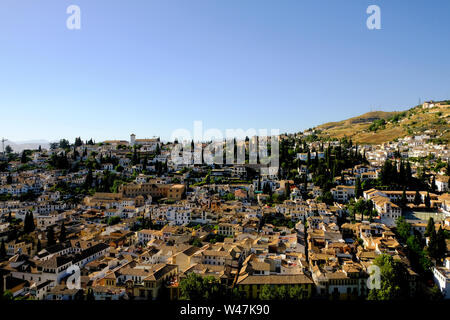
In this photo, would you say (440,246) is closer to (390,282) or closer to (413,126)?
(390,282)

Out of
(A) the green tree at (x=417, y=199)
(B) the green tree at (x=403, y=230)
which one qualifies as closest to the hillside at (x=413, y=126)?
(A) the green tree at (x=417, y=199)

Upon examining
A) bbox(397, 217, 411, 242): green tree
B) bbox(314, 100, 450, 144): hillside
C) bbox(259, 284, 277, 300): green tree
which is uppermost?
bbox(314, 100, 450, 144): hillside

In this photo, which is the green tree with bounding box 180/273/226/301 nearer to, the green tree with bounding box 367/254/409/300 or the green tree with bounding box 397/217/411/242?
the green tree with bounding box 367/254/409/300

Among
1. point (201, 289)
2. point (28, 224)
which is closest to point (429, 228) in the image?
point (201, 289)

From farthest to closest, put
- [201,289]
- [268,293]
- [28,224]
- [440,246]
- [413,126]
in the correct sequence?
[413,126] < [28,224] < [440,246] < [268,293] < [201,289]

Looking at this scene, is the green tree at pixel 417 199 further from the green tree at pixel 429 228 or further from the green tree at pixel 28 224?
the green tree at pixel 28 224

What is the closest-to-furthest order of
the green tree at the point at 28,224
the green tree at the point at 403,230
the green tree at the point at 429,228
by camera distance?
1. the green tree at the point at 429,228
2. the green tree at the point at 403,230
3. the green tree at the point at 28,224

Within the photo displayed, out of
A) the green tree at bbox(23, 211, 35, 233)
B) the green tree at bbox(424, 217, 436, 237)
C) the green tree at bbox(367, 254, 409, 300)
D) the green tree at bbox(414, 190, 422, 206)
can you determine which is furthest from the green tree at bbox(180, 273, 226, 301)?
the green tree at bbox(414, 190, 422, 206)

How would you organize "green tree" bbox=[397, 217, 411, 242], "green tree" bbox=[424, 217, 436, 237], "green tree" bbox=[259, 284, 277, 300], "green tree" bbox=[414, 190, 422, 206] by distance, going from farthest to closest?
1. "green tree" bbox=[414, 190, 422, 206]
2. "green tree" bbox=[397, 217, 411, 242]
3. "green tree" bbox=[424, 217, 436, 237]
4. "green tree" bbox=[259, 284, 277, 300]

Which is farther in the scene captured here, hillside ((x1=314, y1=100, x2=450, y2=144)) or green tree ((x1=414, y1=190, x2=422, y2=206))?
hillside ((x1=314, y1=100, x2=450, y2=144))
